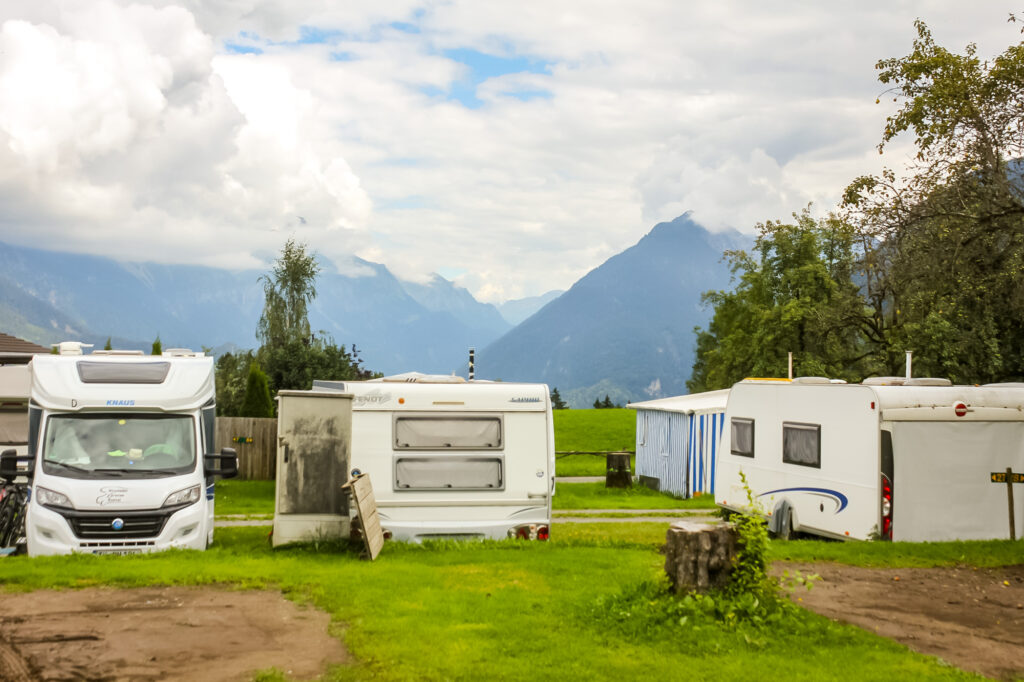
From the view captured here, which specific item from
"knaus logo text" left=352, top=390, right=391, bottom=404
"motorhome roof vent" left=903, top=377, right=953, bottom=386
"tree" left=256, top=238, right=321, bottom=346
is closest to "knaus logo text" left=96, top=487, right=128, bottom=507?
"knaus logo text" left=352, top=390, right=391, bottom=404

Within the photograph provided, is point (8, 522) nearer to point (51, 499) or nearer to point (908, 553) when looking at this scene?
point (51, 499)

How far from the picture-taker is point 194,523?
12766 millimetres

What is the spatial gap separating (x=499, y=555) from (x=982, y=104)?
418 inches

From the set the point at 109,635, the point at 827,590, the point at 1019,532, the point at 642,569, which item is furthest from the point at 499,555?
the point at 1019,532

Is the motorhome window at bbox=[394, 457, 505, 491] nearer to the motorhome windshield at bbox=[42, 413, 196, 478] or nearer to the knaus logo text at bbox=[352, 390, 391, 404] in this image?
the knaus logo text at bbox=[352, 390, 391, 404]

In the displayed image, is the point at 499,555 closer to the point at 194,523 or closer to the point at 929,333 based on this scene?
the point at 194,523

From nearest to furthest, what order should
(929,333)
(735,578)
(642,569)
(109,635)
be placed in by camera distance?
(109,635), (735,578), (642,569), (929,333)

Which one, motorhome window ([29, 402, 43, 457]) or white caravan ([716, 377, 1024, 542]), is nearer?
motorhome window ([29, 402, 43, 457])

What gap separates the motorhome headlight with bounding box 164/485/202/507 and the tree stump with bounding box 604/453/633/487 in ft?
60.9

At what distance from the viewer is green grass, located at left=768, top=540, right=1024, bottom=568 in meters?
12.5

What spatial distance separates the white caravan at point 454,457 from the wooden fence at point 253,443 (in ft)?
58.5

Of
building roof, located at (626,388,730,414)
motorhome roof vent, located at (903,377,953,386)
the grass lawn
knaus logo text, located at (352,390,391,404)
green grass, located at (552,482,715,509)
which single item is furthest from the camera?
building roof, located at (626,388,730,414)

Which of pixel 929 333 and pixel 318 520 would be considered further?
pixel 929 333

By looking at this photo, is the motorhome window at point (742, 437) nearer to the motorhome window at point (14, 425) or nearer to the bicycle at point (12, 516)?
the bicycle at point (12, 516)
